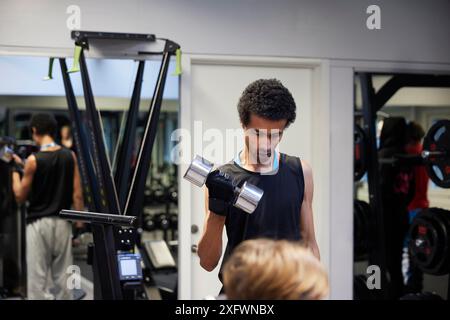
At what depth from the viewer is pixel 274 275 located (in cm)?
113

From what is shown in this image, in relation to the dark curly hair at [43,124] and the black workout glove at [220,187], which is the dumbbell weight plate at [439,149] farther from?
the dark curly hair at [43,124]

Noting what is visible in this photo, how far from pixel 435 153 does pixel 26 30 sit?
2.29m

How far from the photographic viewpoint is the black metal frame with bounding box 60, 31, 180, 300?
2496mm

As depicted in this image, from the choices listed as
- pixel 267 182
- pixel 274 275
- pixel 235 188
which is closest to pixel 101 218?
pixel 235 188

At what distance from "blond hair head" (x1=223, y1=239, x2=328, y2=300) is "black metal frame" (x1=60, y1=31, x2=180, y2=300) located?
1412 mm

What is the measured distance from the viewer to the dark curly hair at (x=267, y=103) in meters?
2.35

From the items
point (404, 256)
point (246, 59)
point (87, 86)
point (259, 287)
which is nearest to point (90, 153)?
point (87, 86)

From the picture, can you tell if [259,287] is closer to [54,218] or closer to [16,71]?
[16,71]

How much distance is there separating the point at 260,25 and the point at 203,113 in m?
0.55

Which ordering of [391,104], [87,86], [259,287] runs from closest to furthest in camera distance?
[259,287], [87,86], [391,104]

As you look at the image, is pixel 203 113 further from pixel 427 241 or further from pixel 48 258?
pixel 48 258

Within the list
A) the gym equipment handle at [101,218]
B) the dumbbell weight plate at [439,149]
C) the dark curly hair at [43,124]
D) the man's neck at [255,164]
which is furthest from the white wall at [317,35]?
the dark curly hair at [43,124]

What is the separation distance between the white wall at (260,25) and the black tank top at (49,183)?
128 centimetres

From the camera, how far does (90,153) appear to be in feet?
8.83
